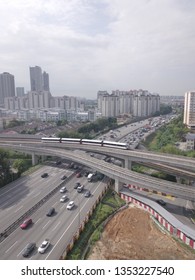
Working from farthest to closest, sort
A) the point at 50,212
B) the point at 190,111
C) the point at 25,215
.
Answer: the point at 190,111 < the point at 50,212 < the point at 25,215

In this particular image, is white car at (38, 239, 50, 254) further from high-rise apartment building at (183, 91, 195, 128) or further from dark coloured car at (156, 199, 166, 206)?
high-rise apartment building at (183, 91, 195, 128)

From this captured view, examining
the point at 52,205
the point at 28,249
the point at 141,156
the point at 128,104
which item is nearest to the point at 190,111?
the point at 141,156

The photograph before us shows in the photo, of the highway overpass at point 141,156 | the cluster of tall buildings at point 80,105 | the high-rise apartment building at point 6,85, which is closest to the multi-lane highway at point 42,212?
the highway overpass at point 141,156

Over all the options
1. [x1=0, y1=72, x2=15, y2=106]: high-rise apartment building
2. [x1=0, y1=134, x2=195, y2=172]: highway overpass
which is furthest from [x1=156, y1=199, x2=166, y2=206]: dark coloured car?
[x1=0, y1=72, x2=15, y2=106]: high-rise apartment building

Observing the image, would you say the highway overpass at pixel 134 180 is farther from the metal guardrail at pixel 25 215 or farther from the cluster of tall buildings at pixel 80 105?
the cluster of tall buildings at pixel 80 105

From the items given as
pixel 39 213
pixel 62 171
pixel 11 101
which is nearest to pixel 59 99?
pixel 11 101

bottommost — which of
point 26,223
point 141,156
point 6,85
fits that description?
point 26,223

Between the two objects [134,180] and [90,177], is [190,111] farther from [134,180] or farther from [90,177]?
[134,180]
